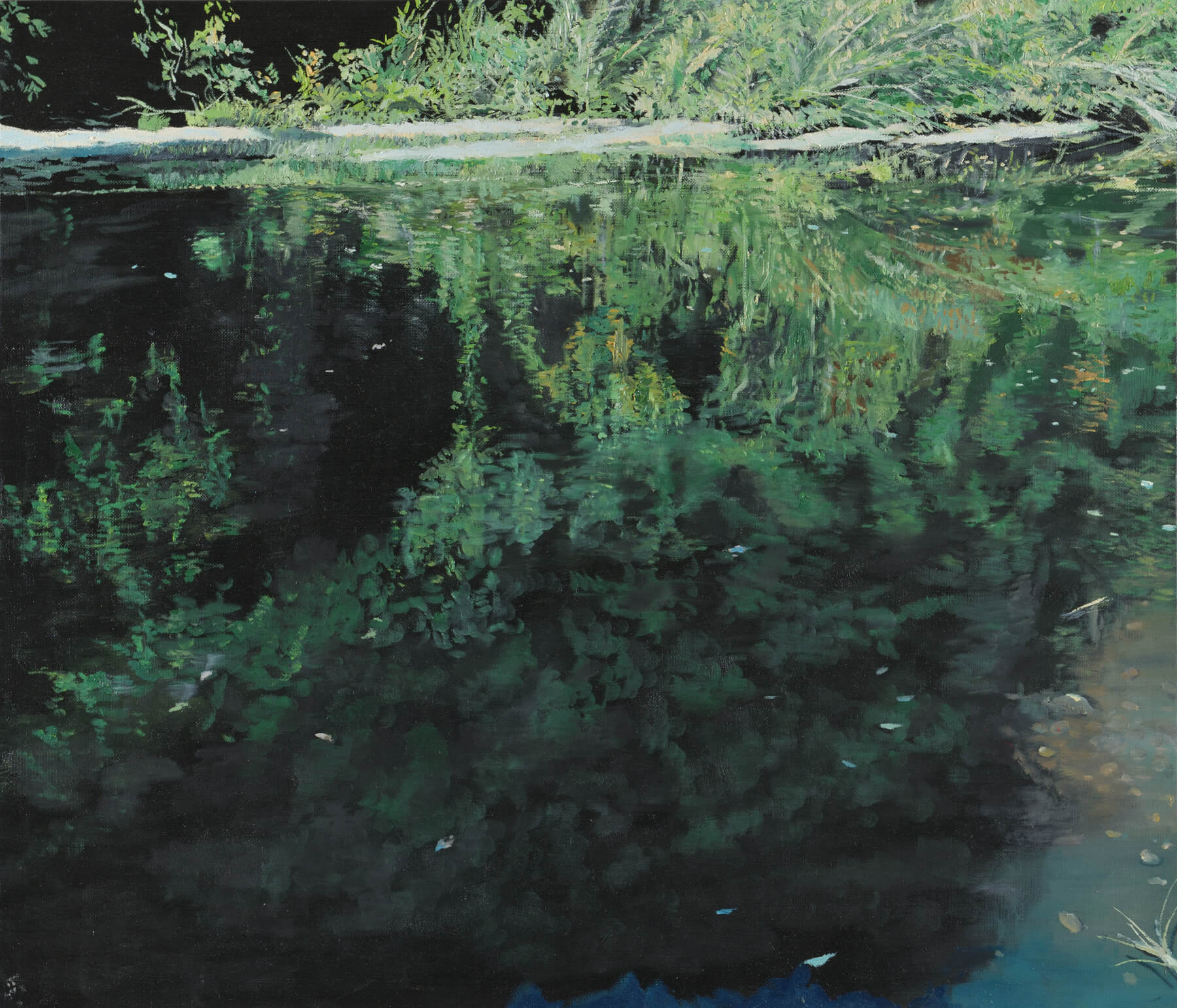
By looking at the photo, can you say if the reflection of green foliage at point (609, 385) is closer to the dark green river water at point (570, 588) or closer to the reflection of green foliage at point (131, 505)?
the dark green river water at point (570, 588)

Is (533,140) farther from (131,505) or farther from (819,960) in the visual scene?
(819,960)

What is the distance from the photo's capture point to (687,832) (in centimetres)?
176

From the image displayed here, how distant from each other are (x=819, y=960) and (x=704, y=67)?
2983 millimetres

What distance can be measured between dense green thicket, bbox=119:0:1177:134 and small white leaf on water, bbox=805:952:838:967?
2761mm

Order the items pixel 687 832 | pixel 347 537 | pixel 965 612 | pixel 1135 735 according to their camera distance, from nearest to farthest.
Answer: pixel 687 832
pixel 1135 735
pixel 965 612
pixel 347 537


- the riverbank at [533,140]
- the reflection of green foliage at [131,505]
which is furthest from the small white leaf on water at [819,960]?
the riverbank at [533,140]

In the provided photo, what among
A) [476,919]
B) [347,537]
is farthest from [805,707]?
[347,537]

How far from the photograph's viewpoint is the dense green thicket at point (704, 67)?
11.1ft

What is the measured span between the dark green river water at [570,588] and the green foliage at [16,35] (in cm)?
38

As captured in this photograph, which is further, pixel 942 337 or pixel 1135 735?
pixel 942 337

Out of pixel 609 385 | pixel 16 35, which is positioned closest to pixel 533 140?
pixel 609 385

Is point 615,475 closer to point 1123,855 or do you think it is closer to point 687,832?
point 687,832

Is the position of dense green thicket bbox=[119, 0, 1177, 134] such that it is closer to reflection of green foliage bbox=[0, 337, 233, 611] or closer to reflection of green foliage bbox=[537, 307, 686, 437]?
reflection of green foliage bbox=[537, 307, 686, 437]

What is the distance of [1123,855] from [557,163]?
290 cm
